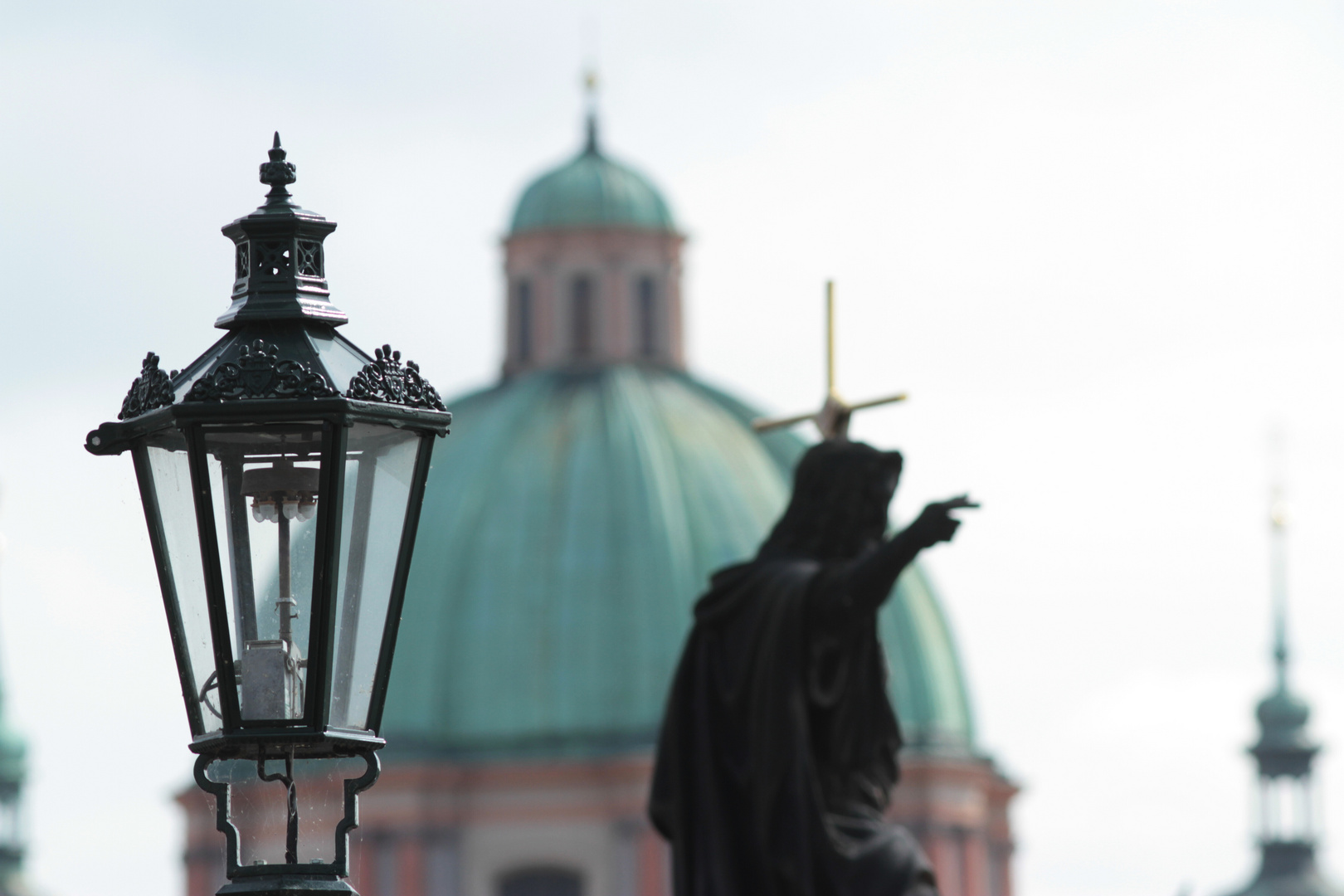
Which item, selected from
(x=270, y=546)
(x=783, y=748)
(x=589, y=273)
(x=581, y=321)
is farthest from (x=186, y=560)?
(x=589, y=273)

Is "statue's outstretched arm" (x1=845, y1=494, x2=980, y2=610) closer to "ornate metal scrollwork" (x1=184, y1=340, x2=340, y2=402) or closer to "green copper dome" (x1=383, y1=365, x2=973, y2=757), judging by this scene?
"ornate metal scrollwork" (x1=184, y1=340, x2=340, y2=402)

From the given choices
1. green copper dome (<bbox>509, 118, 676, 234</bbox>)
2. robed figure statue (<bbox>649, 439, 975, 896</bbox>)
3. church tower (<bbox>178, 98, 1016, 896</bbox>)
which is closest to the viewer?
robed figure statue (<bbox>649, 439, 975, 896</bbox>)

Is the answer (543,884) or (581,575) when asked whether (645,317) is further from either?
(543,884)

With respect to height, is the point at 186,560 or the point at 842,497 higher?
the point at 842,497

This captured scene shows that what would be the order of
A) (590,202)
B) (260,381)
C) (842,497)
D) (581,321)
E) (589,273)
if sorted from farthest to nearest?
(589,273) < (581,321) < (590,202) < (842,497) < (260,381)

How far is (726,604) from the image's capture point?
13938 mm

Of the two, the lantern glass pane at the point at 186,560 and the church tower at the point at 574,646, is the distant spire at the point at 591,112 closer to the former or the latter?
the church tower at the point at 574,646

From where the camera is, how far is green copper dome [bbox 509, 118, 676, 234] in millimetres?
85500

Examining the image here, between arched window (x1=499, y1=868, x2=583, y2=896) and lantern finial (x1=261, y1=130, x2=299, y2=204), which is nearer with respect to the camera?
lantern finial (x1=261, y1=130, x2=299, y2=204)

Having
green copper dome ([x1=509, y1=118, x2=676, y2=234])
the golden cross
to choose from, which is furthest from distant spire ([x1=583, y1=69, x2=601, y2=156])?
the golden cross

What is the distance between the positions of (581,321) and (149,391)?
245ft

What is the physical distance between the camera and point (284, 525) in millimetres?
11164

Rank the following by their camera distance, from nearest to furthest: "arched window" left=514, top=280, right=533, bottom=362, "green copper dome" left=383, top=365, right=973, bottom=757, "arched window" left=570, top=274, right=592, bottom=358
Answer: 1. "green copper dome" left=383, top=365, right=973, bottom=757
2. "arched window" left=570, top=274, right=592, bottom=358
3. "arched window" left=514, top=280, right=533, bottom=362

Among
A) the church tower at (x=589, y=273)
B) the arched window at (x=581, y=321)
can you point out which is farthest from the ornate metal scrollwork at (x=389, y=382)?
the arched window at (x=581, y=321)
